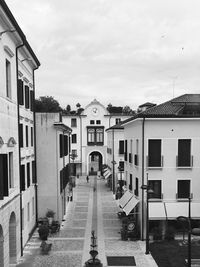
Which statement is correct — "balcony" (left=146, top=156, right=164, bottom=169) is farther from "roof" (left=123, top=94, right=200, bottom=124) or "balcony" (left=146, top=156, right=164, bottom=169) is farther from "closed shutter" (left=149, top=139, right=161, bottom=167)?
"roof" (left=123, top=94, right=200, bottom=124)

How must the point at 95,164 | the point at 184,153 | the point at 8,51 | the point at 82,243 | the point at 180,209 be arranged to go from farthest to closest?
1. the point at 95,164
2. the point at 184,153
3. the point at 180,209
4. the point at 82,243
5. the point at 8,51

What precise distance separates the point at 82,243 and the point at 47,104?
64.3m

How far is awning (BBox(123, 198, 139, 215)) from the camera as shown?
24.8m

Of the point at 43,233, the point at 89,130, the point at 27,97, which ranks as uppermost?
the point at 27,97

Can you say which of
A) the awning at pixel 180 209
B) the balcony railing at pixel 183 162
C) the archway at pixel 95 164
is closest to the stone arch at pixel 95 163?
the archway at pixel 95 164

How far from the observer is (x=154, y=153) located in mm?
24047

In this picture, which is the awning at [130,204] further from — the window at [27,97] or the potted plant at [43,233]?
the window at [27,97]

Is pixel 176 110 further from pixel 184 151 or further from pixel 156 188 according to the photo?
pixel 156 188

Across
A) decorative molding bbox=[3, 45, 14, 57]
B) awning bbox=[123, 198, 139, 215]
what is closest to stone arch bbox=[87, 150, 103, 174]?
awning bbox=[123, 198, 139, 215]

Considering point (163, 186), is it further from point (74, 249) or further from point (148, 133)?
point (74, 249)

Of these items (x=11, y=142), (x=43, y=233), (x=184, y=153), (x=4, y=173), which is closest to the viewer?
(x=4, y=173)

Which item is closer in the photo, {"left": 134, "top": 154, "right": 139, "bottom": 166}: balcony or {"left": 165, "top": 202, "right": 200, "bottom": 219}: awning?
{"left": 165, "top": 202, "right": 200, "bottom": 219}: awning

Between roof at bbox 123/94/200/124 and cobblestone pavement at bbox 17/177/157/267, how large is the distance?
9292mm

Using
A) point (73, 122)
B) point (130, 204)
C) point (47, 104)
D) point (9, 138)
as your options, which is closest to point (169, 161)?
point (130, 204)
